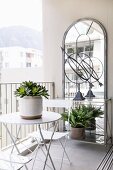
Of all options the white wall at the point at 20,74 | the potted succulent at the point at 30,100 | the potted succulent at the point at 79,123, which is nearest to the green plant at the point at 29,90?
the potted succulent at the point at 30,100

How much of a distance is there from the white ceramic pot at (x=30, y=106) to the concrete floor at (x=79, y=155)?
3.00 feet

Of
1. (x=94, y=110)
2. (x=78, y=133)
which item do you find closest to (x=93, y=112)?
(x=94, y=110)

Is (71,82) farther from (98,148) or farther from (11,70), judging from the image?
(11,70)

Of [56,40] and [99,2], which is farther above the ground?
[99,2]

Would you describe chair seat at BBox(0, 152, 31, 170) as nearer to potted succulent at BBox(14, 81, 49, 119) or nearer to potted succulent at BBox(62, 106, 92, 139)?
potted succulent at BBox(14, 81, 49, 119)

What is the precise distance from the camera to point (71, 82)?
3.88 m

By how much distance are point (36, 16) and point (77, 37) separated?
1.31 m

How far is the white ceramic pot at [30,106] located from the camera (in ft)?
6.76

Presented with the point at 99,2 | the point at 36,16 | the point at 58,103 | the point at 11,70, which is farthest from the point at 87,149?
the point at 11,70

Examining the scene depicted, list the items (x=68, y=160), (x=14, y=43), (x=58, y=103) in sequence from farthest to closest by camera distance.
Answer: (x=14, y=43) < (x=58, y=103) < (x=68, y=160)

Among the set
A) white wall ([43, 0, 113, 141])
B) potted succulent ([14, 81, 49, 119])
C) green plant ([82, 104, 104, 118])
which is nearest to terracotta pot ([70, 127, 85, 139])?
green plant ([82, 104, 104, 118])

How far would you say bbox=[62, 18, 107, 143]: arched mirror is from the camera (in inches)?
143

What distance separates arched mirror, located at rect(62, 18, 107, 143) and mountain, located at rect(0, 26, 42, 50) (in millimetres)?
1302

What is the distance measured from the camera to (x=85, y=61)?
3.78 metres
